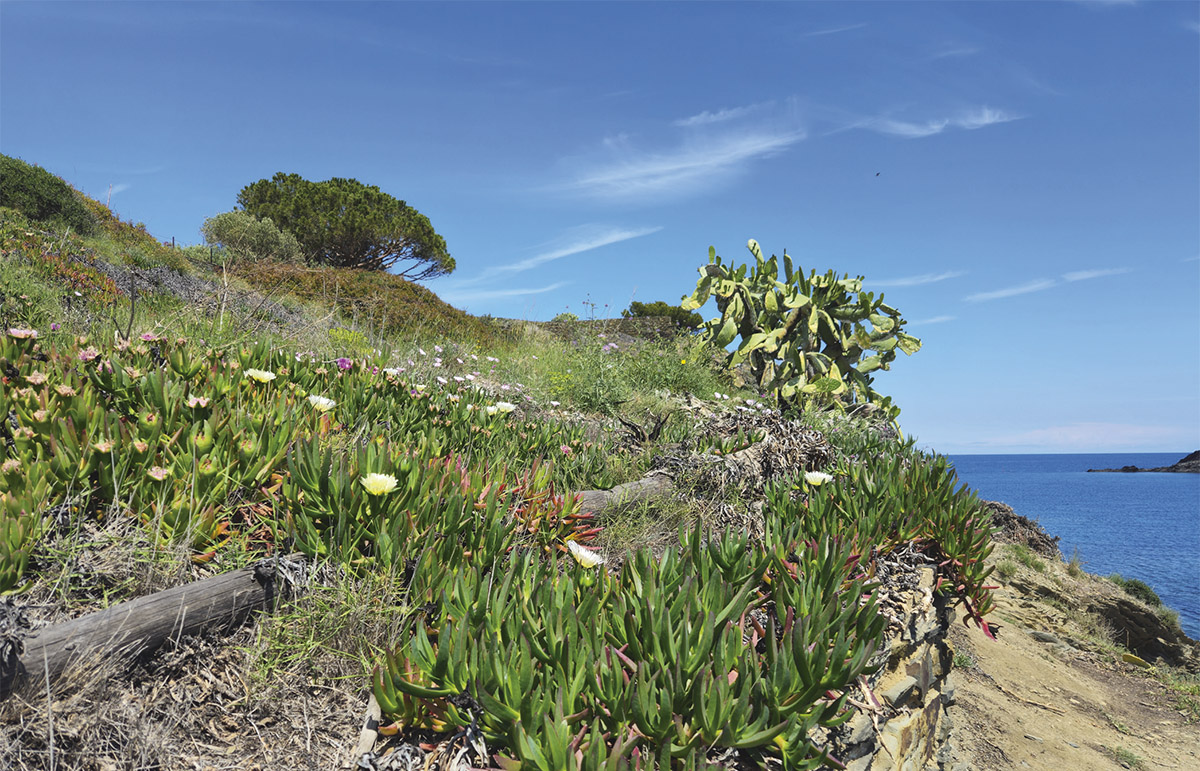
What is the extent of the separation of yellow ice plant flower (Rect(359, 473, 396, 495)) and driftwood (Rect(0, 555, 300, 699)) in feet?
1.29

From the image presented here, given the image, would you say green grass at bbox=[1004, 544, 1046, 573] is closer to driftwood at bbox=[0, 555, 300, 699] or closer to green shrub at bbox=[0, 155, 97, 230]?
driftwood at bbox=[0, 555, 300, 699]

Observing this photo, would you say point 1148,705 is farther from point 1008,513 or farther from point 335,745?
point 335,745

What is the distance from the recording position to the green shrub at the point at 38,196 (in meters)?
15.4

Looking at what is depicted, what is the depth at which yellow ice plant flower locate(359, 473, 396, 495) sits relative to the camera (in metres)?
2.66

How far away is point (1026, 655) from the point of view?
7227mm

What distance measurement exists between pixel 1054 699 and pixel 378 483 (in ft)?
22.9

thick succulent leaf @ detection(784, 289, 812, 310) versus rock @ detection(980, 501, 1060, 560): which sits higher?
thick succulent leaf @ detection(784, 289, 812, 310)

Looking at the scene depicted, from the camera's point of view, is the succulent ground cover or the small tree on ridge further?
the small tree on ridge

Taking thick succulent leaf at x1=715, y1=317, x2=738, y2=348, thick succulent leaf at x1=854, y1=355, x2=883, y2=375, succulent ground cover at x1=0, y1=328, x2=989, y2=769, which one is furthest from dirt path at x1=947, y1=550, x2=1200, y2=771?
thick succulent leaf at x1=715, y1=317, x2=738, y2=348

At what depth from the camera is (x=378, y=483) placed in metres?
2.68

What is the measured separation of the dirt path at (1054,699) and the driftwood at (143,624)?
4533 millimetres

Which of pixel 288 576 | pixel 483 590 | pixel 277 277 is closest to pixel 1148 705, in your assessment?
pixel 483 590

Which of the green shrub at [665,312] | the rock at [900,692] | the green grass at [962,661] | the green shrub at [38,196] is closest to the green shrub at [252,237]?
the green shrub at [38,196]

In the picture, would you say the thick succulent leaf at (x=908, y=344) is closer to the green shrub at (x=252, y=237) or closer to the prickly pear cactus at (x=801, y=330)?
the prickly pear cactus at (x=801, y=330)
